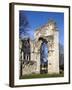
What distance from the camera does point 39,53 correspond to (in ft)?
6.96

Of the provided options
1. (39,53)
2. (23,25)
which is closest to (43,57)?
Answer: (39,53)

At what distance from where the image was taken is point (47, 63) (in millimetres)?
2143

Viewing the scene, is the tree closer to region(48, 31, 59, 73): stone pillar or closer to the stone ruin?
the stone ruin

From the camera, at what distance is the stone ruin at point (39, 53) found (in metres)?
2.08

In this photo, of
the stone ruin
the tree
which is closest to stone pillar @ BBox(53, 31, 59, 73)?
the stone ruin

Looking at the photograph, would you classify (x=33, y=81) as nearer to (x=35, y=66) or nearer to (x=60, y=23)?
(x=35, y=66)

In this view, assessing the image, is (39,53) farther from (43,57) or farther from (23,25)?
(23,25)

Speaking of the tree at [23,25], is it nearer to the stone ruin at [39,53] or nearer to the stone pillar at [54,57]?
the stone ruin at [39,53]

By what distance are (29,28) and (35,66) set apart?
31 centimetres

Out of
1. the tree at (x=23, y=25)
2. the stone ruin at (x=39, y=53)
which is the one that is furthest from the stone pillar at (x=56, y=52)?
the tree at (x=23, y=25)
